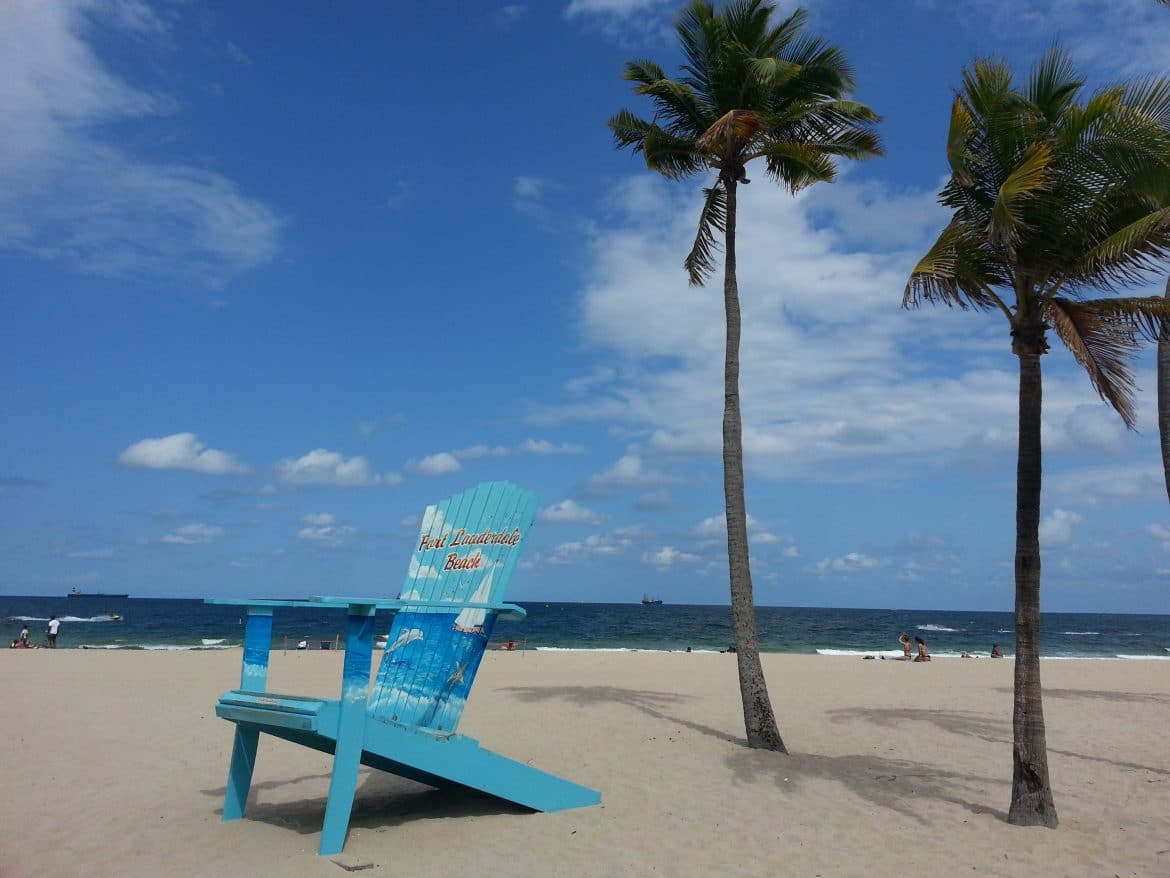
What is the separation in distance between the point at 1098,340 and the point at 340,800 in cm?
600

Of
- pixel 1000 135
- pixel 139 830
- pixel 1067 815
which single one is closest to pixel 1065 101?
pixel 1000 135

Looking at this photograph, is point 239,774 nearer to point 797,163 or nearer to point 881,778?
point 881,778

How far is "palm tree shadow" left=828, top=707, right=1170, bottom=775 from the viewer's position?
32.7 feet

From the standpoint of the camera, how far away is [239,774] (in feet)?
18.9

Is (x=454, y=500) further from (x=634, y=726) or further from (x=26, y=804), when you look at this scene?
Result: (x=634, y=726)

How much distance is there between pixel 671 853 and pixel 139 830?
11.0 ft

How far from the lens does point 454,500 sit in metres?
6.45

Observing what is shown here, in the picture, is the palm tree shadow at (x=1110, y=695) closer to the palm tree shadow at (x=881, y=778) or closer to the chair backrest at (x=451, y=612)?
the palm tree shadow at (x=881, y=778)

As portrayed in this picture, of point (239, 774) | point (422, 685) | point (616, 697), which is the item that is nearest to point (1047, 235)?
point (422, 685)

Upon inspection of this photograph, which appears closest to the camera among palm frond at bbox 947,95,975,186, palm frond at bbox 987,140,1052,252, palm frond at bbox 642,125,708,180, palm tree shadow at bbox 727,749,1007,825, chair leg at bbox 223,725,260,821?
chair leg at bbox 223,725,260,821

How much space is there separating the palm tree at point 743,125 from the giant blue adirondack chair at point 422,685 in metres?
3.12

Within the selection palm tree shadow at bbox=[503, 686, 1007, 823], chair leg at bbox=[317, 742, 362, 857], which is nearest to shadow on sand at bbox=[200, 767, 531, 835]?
chair leg at bbox=[317, 742, 362, 857]

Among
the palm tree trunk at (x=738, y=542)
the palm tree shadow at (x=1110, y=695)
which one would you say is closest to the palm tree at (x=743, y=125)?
the palm tree trunk at (x=738, y=542)

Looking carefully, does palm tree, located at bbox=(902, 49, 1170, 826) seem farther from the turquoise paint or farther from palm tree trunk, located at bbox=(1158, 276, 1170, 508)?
the turquoise paint
